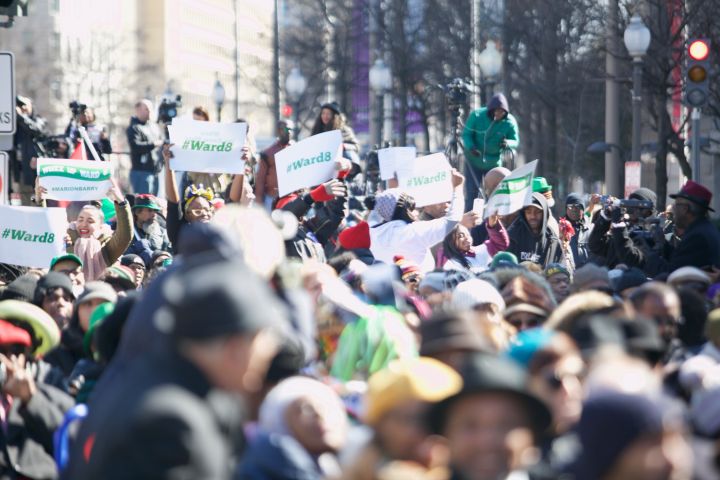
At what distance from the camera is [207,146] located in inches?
565

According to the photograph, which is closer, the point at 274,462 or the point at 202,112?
the point at 274,462

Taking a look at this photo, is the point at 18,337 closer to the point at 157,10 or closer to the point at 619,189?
the point at 619,189

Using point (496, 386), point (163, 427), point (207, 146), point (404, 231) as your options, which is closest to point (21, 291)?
point (404, 231)

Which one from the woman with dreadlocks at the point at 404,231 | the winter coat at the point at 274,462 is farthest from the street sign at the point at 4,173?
the winter coat at the point at 274,462

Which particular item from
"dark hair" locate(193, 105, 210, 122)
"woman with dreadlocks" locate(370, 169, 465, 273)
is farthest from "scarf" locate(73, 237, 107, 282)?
"dark hair" locate(193, 105, 210, 122)

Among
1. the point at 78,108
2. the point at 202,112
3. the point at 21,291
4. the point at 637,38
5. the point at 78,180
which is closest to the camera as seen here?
the point at 21,291

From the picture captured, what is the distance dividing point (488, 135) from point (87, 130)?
4729mm

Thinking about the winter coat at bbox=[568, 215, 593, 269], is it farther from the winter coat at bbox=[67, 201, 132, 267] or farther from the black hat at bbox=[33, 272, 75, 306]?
the black hat at bbox=[33, 272, 75, 306]

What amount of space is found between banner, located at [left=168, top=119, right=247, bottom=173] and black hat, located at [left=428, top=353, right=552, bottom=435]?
916 centimetres

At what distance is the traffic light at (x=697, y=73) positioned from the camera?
18656mm

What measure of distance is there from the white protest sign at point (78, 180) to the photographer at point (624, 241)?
12.7 feet

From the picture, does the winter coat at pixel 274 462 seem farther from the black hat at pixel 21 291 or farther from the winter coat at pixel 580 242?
the winter coat at pixel 580 242

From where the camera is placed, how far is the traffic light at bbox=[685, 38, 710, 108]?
61.2ft

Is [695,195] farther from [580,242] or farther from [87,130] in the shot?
[87,130]
